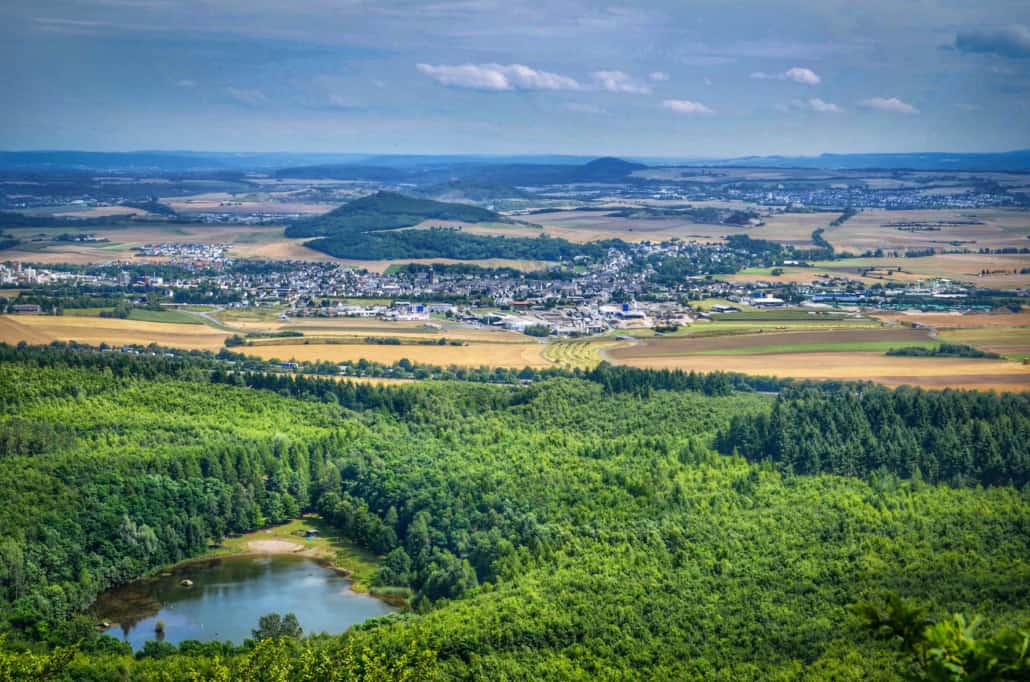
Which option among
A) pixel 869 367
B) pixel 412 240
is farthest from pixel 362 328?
pixel 412 240

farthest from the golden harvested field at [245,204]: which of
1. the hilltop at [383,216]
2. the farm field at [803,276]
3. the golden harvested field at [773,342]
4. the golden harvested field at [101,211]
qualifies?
the golden harvested field at [773,342]

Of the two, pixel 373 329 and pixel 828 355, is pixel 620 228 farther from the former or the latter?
pixel 828 355

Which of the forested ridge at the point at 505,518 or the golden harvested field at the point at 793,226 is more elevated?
the golden harvested field at the point at 793,226

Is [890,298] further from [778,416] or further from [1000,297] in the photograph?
[778,416]

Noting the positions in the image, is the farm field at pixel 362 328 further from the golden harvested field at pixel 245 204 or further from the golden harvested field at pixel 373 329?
the golden harvested field at pixel 245 204

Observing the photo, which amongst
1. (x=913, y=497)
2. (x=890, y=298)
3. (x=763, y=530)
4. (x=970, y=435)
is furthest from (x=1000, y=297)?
(x=763, y=530)

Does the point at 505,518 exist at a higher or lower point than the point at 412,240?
lower
